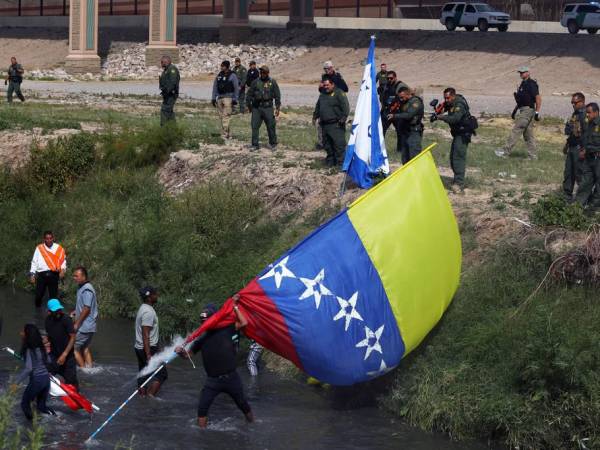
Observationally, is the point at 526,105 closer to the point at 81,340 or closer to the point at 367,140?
the point at 367,140

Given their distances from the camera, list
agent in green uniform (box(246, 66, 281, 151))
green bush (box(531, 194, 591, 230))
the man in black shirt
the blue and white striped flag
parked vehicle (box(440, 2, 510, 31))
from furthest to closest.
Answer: parked vehicle (box(440, 2, 510, 31))
agent in green uniform (box(246, 66, 281, 151))
the blue and white striped flag
green bush (box(531, 194, 591, 230))
the man in black shirt

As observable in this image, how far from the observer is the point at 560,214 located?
15016 millimetres

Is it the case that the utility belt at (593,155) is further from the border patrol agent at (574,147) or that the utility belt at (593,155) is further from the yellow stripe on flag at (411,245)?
the yellow stripe on flag at (411,245)

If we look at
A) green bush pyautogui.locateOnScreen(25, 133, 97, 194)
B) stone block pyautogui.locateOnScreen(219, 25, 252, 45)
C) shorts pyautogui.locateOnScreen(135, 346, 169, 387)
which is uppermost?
stone block pyautogui.locateOnScreen(219, 25, 252, 45)

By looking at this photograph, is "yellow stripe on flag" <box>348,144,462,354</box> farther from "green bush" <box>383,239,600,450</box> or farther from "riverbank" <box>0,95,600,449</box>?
"riverbank" <box>0,95,600,449</box>

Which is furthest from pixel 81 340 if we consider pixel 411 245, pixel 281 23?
pixel 281 23

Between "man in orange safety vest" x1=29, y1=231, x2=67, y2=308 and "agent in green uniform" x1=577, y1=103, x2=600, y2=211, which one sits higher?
"agent in green uniform" x1=577, y1=103, x2=600, y2=211

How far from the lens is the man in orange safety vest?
17.5m

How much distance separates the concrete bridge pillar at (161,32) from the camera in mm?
60750

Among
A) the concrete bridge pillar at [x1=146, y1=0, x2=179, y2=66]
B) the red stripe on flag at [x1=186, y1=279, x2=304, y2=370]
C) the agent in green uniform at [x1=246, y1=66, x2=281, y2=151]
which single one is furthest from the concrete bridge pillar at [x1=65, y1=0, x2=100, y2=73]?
the red stripe on flag at [x1=186, y1=279, x2=304, y2=370]

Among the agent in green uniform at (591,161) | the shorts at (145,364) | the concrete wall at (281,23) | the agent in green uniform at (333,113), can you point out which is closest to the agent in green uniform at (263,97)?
the agent in green uniform at (333,113)

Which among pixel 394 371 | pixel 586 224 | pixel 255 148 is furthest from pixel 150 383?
pixel 255 148

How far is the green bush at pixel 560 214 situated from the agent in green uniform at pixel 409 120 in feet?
9.65

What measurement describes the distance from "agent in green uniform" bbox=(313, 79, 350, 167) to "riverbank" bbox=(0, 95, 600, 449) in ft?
1.95
